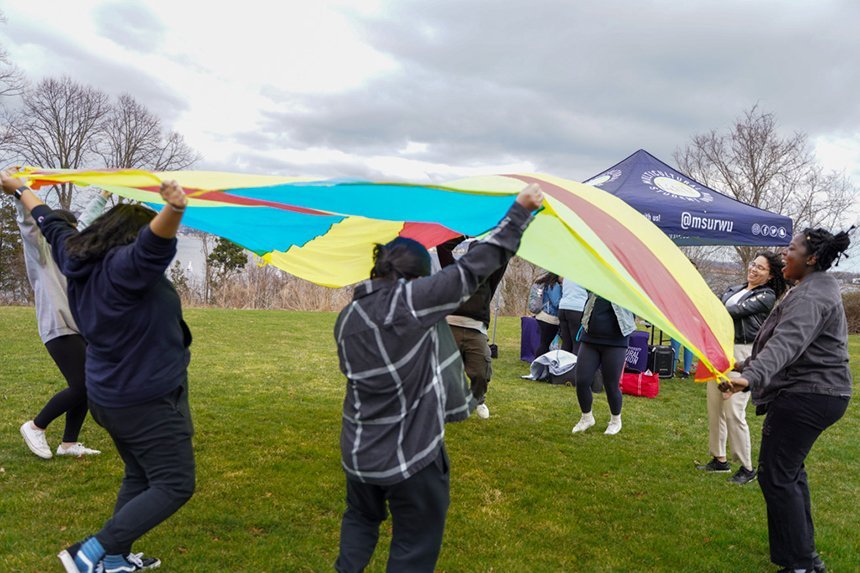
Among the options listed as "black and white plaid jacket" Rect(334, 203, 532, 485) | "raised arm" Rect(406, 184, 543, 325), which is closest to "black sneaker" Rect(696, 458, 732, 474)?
"black and white plaid jacket" Rect(334, 203, 532, 485)

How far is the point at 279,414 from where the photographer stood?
652 centimetres

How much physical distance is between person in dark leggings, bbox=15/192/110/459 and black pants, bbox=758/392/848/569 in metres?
3.98

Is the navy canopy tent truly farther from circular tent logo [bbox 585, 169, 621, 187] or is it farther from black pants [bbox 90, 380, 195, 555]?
black pants [bbox 90, 380, 195, 555]

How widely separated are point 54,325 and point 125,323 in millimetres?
1997

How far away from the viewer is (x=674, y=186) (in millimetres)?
7992

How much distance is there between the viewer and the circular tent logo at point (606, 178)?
7902mm

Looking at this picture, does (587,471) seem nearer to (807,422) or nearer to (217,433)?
(807,422)

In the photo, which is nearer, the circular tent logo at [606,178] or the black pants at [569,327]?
the circular tent logo at [606,178]

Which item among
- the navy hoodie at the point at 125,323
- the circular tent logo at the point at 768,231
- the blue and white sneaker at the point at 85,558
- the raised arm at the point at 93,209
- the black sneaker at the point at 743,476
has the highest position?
the circular tent logo at the point at 768,231

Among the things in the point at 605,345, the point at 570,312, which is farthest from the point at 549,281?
the point at 605,345

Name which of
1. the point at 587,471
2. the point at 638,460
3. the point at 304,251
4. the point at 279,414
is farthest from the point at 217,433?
the point at 638,460

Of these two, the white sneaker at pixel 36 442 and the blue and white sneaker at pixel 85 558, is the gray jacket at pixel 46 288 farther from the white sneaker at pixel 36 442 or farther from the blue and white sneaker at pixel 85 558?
the blue and white sneaker at pixel 85 558

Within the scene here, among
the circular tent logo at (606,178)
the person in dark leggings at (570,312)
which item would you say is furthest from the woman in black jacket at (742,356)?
the person in dark leggings at (570,312)

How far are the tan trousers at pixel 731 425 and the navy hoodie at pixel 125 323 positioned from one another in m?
4.12
